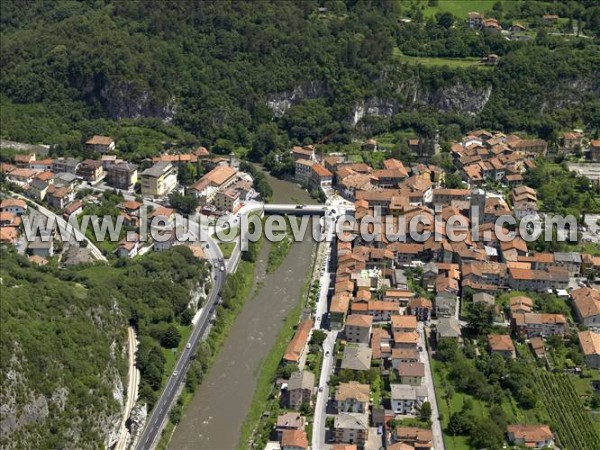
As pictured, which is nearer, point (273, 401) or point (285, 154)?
point (273, 401)

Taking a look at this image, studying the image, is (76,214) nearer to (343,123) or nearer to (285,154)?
(285,154)

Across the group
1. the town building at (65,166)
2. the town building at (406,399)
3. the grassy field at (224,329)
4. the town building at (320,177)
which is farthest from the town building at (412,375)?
the town building at (65,166)

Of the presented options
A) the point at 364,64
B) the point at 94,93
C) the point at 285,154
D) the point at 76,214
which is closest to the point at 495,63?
the point at 364,64

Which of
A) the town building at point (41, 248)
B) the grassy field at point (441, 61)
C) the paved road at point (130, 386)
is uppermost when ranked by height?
the grassy field at point (441, 61)

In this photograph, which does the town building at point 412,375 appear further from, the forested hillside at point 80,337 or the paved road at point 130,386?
the paved road at point 130,386

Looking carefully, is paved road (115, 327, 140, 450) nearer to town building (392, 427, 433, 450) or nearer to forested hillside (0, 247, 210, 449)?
forested hillside (0, 247, 210, 449)

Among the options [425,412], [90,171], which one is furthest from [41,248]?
[425,412]

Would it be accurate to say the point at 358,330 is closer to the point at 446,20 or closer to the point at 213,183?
the point at 213,183
